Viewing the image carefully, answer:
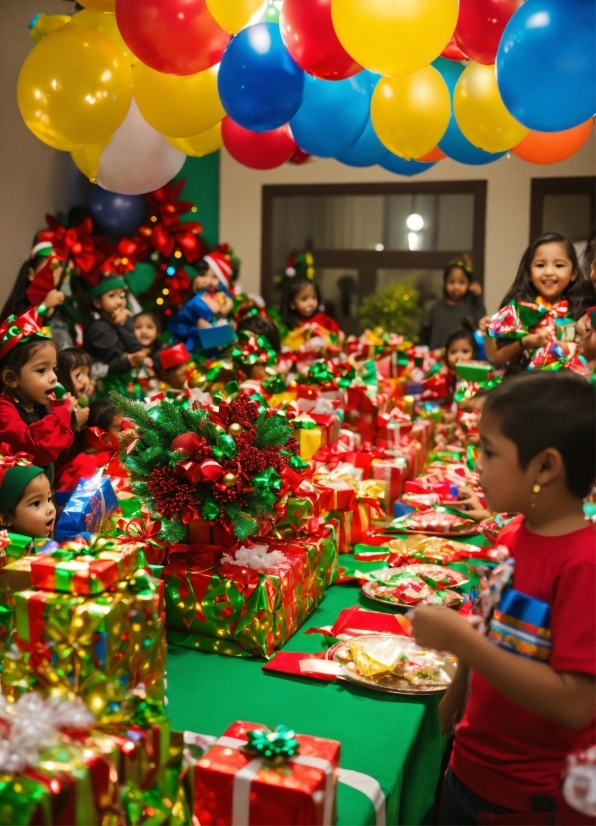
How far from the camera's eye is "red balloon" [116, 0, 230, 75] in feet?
7.89

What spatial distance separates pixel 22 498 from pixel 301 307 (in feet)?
10.5

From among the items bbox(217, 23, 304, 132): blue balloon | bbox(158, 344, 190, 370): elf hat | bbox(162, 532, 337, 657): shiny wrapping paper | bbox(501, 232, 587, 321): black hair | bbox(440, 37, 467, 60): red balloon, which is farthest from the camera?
bbox(158, 344, 190, 370): elf hat

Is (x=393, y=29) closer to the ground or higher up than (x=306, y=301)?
higher up

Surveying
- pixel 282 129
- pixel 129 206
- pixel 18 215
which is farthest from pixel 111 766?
pixel 129 206

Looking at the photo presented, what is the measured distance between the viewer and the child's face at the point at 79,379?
3.21m

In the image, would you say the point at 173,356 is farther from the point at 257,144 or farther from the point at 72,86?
the point at 72,86

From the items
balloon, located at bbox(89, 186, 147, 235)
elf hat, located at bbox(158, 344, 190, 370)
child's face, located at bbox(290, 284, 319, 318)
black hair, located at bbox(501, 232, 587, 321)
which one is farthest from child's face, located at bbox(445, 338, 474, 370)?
balloon, located at bbox(89, 186, 147, 235)

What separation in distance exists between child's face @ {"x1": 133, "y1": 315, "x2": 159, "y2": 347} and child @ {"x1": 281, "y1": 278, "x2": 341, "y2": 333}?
2.70 feet

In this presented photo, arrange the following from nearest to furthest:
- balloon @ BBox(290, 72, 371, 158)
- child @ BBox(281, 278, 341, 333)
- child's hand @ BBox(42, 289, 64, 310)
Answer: balloon @ BBox(290, 72, 371, 158), child's hand @ BBox(42, 289, 64, 310), child @ BBox(281, 278, 341, 333)

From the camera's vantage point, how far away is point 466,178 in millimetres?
6230

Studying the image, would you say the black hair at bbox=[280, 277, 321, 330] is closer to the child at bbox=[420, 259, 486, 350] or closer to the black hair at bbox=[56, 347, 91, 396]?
the child at bbox=[420, 259, 486, 350]

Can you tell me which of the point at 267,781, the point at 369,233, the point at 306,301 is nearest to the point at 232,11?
the point at 267,781

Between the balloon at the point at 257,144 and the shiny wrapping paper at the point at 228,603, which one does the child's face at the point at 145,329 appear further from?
the shiny wrapping paper at the point at 228,603

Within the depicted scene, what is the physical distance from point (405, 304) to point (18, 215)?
9.88ft
